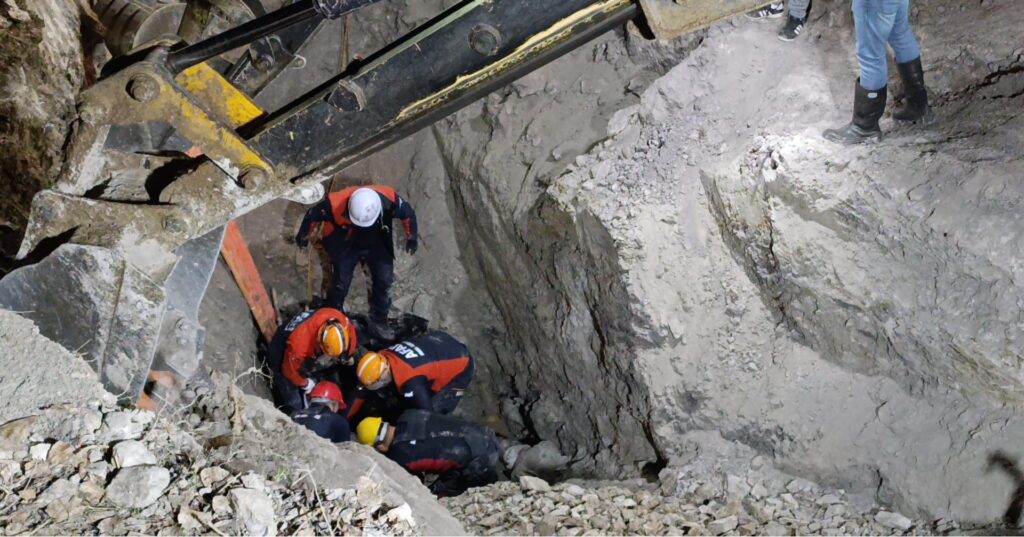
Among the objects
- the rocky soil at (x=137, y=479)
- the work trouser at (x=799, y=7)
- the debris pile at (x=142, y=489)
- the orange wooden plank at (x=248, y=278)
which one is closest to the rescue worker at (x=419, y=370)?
the orange wooden plank at (x=248, y=278)

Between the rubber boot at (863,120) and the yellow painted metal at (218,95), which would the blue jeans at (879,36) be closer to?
the rubber boot at (863,120)

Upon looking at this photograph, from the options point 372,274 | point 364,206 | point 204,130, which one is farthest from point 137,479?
point 372,274

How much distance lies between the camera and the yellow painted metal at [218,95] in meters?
2.37

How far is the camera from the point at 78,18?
4570mm

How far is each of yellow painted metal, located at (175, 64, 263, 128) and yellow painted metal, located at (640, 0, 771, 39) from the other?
126 centimetres

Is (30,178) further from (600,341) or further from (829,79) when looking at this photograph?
(829,79)

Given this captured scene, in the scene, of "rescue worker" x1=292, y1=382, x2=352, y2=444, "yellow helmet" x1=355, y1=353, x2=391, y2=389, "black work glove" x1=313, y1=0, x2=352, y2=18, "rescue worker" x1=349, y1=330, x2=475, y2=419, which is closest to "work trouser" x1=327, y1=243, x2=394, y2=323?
"rescue worker" x1=349, y1=330, x2=475, y2=419

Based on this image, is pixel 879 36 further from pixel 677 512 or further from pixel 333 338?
pixel 333 338

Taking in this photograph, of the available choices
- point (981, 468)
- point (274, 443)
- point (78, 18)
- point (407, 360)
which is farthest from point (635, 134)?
point (78, 18)

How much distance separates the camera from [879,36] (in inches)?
153

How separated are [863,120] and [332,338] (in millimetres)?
3638

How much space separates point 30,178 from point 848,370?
4.85 meters

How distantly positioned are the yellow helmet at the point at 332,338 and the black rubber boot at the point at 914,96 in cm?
377

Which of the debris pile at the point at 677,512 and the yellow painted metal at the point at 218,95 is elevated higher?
the yellow painted metal at the point at 218,95
